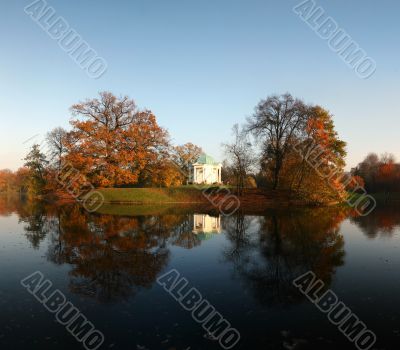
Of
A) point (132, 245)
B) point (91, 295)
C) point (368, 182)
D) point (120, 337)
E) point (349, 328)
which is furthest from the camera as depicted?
point (368, 182)

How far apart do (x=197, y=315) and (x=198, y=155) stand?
81683mm

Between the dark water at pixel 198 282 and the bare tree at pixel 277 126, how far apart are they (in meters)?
27.4

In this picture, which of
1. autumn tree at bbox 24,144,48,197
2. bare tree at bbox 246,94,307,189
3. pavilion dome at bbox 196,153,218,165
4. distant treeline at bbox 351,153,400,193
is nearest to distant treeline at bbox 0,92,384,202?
bare tree at bbox 246,94,307,189

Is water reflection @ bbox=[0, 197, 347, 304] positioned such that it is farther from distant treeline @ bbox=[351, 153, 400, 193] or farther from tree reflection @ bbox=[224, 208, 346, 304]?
distant treeline @ bbox=[351, 153, 400, 193]

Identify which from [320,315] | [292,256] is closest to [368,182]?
[292,256]

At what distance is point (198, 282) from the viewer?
10297mm

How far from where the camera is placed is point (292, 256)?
44.5ft

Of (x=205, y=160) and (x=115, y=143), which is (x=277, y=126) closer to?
(x=115, y=143)

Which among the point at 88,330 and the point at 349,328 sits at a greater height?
the point at 349,328

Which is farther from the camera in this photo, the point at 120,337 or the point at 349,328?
the point at 349,328

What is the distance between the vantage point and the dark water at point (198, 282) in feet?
21.8

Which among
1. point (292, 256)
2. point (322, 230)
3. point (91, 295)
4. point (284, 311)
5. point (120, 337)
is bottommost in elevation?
point (91, 295)

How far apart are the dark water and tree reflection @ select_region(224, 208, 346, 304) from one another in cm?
4

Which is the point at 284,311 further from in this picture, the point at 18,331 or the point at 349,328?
the point at 18,331
